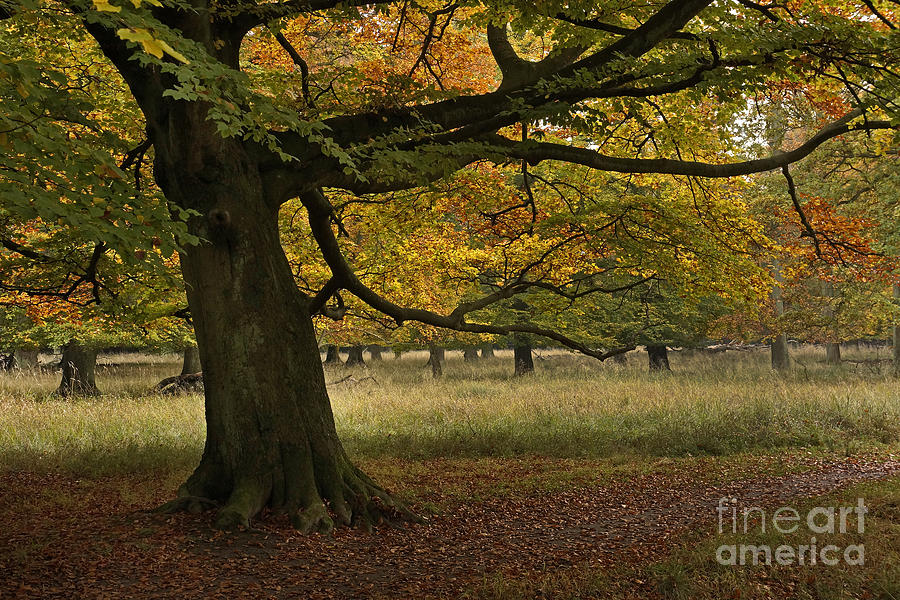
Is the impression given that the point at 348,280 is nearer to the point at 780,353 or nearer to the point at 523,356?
the point at 523,356

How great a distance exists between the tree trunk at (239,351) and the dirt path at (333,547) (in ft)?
1.37

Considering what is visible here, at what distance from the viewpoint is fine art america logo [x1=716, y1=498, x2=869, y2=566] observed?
17.5ft

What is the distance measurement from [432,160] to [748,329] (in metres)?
23.2

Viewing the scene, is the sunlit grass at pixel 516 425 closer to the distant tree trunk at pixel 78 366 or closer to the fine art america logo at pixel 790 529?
the fine art america logo at pixel 790 529

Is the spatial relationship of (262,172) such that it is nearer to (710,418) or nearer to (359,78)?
(359,78)

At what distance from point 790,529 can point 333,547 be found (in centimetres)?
437

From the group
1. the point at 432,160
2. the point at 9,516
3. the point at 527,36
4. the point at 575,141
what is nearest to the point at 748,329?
the point at 575,141

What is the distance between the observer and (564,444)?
38.3 feet

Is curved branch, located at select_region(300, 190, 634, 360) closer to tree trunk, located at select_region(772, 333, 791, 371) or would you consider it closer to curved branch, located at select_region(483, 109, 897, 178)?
curved branch, located at select_region(483, 109, 897, 178)

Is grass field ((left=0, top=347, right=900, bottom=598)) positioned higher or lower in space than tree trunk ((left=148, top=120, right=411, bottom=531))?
lower

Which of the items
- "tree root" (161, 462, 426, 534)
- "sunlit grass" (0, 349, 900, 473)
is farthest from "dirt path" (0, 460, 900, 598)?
"sunlit grass" (0, 349, 900, 473)

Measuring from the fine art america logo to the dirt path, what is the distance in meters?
0.39

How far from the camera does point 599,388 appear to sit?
17.4 m

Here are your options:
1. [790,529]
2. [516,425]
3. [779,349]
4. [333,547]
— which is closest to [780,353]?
[779,349]
